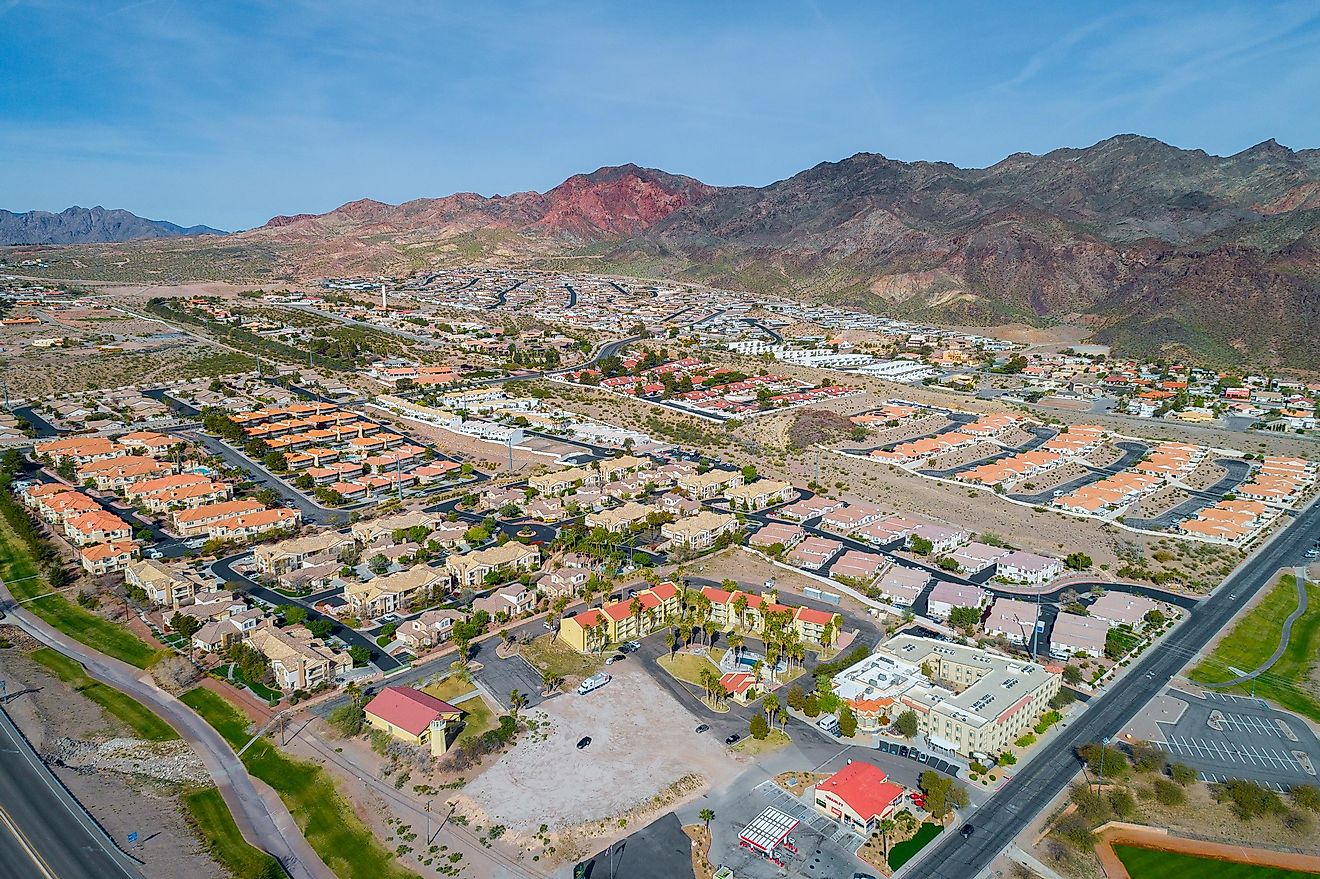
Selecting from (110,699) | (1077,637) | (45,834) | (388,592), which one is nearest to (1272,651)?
(1077,637)

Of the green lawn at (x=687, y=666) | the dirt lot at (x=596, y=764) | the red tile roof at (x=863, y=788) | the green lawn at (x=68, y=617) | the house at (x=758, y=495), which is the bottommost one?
the green lawn at (x=68, y=617)

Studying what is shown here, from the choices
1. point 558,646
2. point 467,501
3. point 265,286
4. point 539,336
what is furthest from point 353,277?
point 558,646

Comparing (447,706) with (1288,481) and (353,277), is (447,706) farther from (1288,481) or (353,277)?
(353,277)

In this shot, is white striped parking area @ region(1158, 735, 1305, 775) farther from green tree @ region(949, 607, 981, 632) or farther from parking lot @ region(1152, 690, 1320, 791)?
green tree @ region(949, 607, 981, 632)

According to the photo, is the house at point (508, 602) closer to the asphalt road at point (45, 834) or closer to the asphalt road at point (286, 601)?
the asphalt road at point (286, 601)

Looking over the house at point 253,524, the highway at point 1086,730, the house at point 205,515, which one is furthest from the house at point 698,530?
the house at point 205,515

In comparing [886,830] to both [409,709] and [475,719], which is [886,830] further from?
[409,709]

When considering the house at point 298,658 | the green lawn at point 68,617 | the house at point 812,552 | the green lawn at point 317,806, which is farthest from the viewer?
the house at point 812,552
